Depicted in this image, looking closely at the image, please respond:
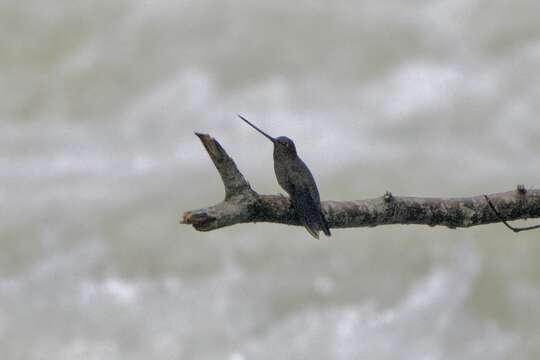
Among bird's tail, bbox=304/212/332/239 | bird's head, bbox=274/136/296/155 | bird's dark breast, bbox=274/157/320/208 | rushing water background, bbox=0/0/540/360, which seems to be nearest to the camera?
bird's tail, bbox=304/212/332/239

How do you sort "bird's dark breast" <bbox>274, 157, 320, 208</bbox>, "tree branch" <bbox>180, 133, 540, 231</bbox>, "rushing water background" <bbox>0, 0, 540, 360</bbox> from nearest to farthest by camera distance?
1. "tree branch" <bbox>180, 133, 540, 231</bbox>
2. "bird's dark breast" <bbox>274, 157, 320, 208</bbox>
3. "rushing water background" <bbox>0, 0, 540, 360</bbox>

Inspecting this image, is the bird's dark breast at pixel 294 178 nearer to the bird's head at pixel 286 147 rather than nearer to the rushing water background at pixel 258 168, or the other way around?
the bird's head at pixel 286 147

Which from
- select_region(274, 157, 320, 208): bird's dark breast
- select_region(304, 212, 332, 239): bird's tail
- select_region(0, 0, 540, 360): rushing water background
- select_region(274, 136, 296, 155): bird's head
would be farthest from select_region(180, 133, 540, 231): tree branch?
select_region(0, 0, 540, 360): rushing water background

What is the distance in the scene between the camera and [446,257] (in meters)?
13.0

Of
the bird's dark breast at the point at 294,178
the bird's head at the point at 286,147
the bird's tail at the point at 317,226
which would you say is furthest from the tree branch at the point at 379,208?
the bird's head at the point at 286,147

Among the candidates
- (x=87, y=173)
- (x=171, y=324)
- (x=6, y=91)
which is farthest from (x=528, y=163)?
(x=6, y=91)

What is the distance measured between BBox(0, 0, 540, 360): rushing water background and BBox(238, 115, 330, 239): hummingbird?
22.1 ft

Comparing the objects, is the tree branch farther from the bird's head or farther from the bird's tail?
the bird's head

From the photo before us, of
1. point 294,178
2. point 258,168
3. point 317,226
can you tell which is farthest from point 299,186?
point 258,168

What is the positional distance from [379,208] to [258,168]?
9.86 meters

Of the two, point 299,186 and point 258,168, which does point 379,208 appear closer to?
point 299,186

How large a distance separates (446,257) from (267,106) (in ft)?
13.6

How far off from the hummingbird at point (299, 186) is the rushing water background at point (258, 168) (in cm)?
672

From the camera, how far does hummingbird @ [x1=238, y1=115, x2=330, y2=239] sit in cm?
Answer: 449
